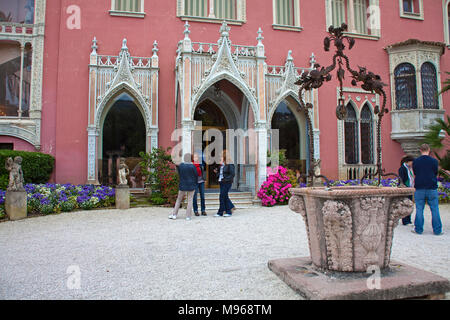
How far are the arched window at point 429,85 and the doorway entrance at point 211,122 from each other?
9363 mm

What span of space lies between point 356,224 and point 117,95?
10941 millimetres

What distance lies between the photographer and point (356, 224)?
10.9 ft

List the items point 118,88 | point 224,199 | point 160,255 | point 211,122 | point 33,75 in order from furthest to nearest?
point 211,122 < point 33,75 < point 118,88 < point 224,199 < point 160,255

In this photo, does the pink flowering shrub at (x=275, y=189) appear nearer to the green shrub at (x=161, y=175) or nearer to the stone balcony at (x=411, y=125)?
the green shrub at (x=161, y=175)

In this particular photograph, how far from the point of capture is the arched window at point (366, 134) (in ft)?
48.2

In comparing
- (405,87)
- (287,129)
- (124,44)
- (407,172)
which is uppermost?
(124,44)

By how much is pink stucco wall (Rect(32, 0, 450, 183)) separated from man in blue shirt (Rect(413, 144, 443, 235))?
24.8ft

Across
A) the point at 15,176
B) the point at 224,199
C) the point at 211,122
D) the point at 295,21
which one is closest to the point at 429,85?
the point at 295,21

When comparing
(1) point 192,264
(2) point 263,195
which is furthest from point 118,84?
(1) point 192,264

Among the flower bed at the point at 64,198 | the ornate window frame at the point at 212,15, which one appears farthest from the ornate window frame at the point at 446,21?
the flower bed at the point at 64,198

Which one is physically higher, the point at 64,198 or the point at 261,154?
the point at 261,154

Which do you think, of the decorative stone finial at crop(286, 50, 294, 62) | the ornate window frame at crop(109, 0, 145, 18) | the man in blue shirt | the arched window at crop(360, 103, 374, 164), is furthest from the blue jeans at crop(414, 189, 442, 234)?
the ornate window frame at crop(109, 0, 145, 18)

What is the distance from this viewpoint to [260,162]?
11.1m

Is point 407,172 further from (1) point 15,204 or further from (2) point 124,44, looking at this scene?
(2) point 124,44
